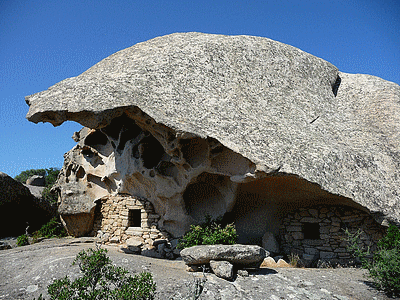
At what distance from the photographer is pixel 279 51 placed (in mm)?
12469

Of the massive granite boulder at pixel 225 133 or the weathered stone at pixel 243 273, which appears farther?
the massive granite boulder at pixel 225 133

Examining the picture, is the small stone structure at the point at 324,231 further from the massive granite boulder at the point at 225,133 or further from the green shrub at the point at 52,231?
the green shrub at the point at 52,231

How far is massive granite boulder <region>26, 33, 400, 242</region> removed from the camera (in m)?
8.62

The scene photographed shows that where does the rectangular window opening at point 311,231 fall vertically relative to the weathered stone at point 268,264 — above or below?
above

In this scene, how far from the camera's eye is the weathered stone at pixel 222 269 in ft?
22.0

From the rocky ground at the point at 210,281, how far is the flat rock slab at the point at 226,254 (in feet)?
1.01

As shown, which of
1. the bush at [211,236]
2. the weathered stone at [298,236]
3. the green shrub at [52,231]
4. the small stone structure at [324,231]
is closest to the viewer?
the bush at [211,236]

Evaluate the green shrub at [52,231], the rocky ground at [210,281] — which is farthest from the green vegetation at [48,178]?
the rocky ground at [210,281]

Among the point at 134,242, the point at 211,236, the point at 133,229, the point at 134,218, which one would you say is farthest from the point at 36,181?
the point at 211,236

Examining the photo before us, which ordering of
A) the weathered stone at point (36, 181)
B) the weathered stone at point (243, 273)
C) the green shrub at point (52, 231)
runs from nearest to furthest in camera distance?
the weathered stone at point (243, 273), the green shrub at point (52, 231), the weathered stone at point (36, 181)

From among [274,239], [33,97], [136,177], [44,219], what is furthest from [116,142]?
[44,219]

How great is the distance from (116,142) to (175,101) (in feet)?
10.3

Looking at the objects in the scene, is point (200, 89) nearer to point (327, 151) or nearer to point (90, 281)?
point (327, 151)

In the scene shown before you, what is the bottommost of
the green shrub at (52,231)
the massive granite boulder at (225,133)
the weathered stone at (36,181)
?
the green shrub at (52,231)
